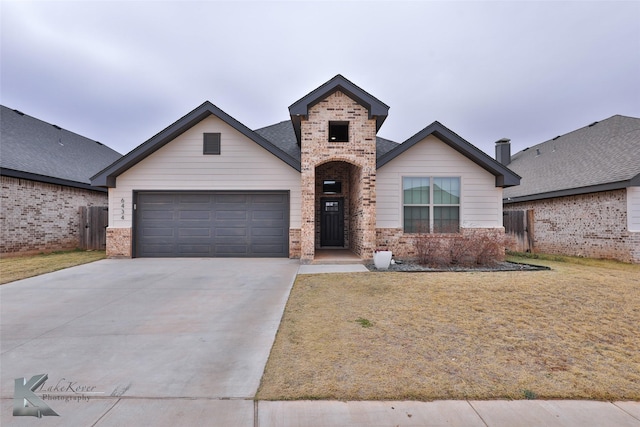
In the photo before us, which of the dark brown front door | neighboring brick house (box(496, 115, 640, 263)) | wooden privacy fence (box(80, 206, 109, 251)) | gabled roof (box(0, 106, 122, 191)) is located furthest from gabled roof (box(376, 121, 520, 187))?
gabled roof (box(0, 106, 122, 191))

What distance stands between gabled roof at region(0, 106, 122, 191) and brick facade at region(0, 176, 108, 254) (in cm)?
43

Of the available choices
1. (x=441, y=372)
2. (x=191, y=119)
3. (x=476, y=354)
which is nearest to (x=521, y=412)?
(x=441, y=372)

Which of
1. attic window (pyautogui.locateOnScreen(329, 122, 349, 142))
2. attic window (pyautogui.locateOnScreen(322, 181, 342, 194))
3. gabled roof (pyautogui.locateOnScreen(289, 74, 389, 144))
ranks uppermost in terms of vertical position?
gabled roof (pyautogui.locateOnScreen(289, 74, 389, 144))

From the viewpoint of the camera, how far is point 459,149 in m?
10.7

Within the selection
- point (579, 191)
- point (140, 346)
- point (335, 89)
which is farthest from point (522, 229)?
point (140, 346)

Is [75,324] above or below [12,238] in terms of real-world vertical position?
below

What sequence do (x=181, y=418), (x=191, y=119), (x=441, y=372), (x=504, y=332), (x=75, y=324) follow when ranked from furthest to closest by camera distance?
1. (x=191, y=119)
2. (x=75, y=324)
3. (x=504, y=332)
4. (x=441, y=372)
5. (x=181, y=418)

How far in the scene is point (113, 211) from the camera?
11.4 metres

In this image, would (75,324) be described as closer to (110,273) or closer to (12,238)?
(110,273)

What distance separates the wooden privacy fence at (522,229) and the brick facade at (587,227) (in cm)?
132

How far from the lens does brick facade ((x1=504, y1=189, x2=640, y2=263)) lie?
10.5 m

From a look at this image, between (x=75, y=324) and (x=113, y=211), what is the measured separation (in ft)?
27.7

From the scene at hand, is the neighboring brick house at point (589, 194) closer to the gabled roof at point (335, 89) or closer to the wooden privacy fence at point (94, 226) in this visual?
the gabled roof at point (335, 89)

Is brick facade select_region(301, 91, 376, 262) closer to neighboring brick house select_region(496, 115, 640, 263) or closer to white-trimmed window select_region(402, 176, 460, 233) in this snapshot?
white-trimmed window select_region(402, 176, 460, 233)
